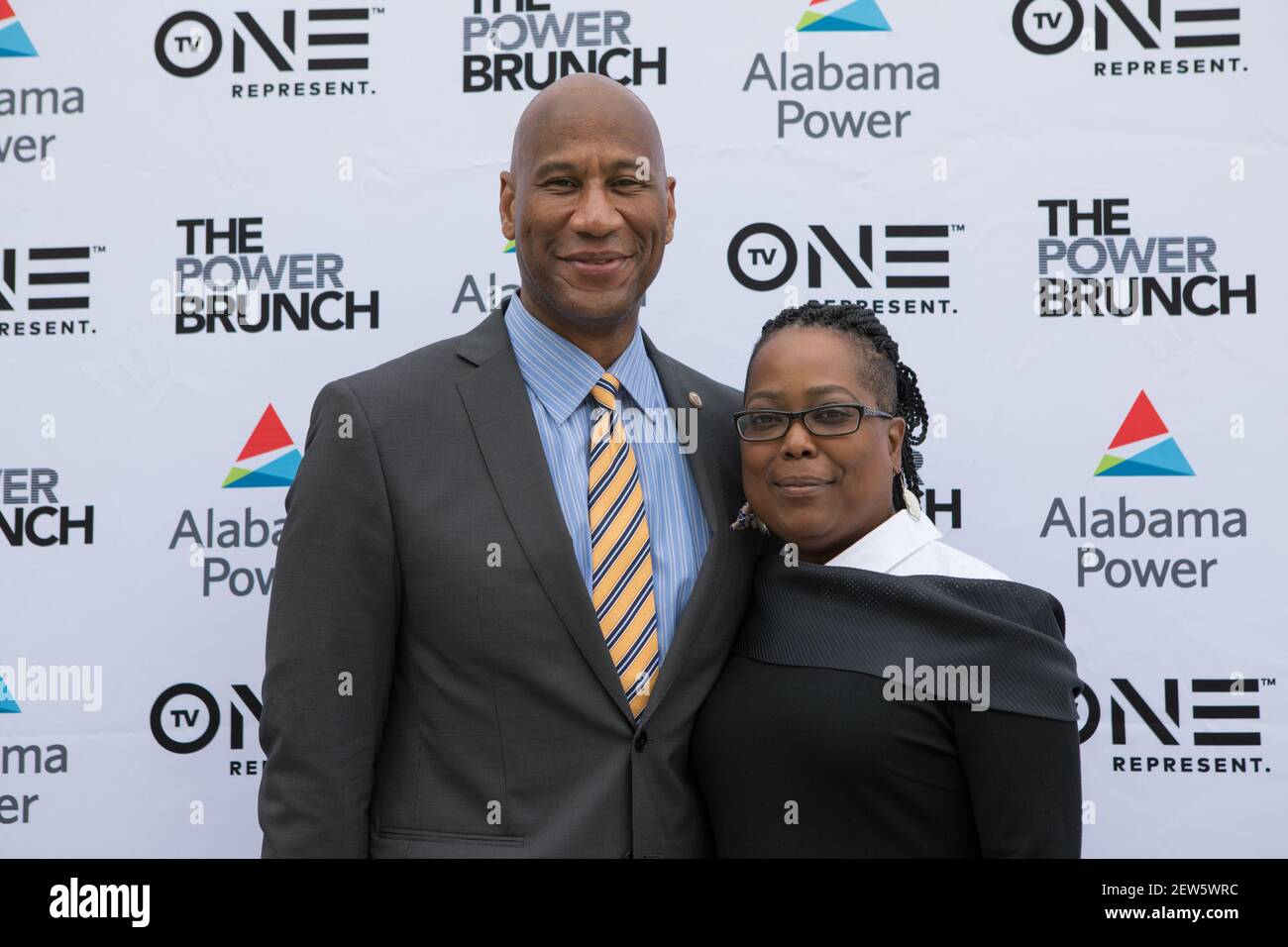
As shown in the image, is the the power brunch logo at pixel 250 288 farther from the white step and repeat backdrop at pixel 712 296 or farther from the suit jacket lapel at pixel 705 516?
the suit jacket lapel at pixel 705 516

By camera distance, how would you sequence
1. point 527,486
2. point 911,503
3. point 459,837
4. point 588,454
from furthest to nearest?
point 911,503 < point 588,454 < point 527,486 < point 459,837

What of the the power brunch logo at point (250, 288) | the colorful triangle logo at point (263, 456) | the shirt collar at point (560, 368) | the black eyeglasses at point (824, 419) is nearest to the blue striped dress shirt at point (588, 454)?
the shirt collar at point (560, 368)

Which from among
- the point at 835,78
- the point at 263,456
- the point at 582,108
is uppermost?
the point at 835,78

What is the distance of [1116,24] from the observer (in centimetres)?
314

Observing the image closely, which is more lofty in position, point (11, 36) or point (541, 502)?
point (11, 36)

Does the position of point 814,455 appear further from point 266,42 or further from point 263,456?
point 266,42

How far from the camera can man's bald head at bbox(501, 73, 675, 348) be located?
234 centimetres

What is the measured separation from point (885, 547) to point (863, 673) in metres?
0.28

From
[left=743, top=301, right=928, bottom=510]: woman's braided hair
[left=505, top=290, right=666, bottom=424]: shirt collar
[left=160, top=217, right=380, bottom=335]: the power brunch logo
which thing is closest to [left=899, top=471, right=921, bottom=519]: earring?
[left=743, top=301, right=928, bottom=510]: woman's braided hair

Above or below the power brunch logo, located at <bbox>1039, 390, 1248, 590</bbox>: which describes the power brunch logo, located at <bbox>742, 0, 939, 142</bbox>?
above

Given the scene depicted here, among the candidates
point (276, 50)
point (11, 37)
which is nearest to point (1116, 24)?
point (276, 50)

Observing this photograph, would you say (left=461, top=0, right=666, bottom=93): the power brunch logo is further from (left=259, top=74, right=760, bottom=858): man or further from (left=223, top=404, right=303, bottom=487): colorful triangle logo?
(left=223, top=404, right=303, bottom=487): colorful triangle logo

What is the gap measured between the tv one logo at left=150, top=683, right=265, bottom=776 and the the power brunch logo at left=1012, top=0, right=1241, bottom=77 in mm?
2760
